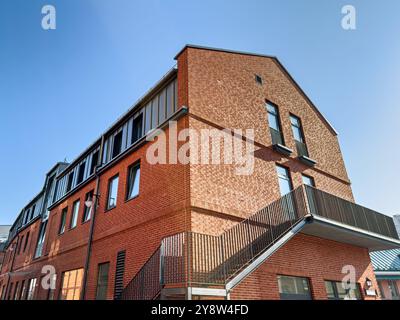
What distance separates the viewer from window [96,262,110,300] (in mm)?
11039

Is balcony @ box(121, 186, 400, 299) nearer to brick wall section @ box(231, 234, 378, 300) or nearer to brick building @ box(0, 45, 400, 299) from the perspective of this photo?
brick building @ box(0, 45, 400, 299)

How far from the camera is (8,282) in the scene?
26.2 metres

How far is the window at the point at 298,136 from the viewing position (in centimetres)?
1415

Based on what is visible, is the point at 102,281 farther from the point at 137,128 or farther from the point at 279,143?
the point at 279,143

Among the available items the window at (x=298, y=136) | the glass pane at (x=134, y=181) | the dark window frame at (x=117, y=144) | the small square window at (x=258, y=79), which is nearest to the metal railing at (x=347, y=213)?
the window at (x=298, y=136)

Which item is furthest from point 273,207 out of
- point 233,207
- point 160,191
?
point 160,191

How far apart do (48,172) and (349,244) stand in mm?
23065

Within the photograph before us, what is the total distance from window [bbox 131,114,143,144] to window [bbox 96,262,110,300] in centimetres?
551

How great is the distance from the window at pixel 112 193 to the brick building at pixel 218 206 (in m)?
0.07

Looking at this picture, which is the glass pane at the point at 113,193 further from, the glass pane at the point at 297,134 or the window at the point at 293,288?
the glass pane at the point at 297,134

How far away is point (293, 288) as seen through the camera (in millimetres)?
9836

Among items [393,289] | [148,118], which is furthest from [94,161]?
[393,289]

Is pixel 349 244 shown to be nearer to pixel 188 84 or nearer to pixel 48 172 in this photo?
pixel 188 84
